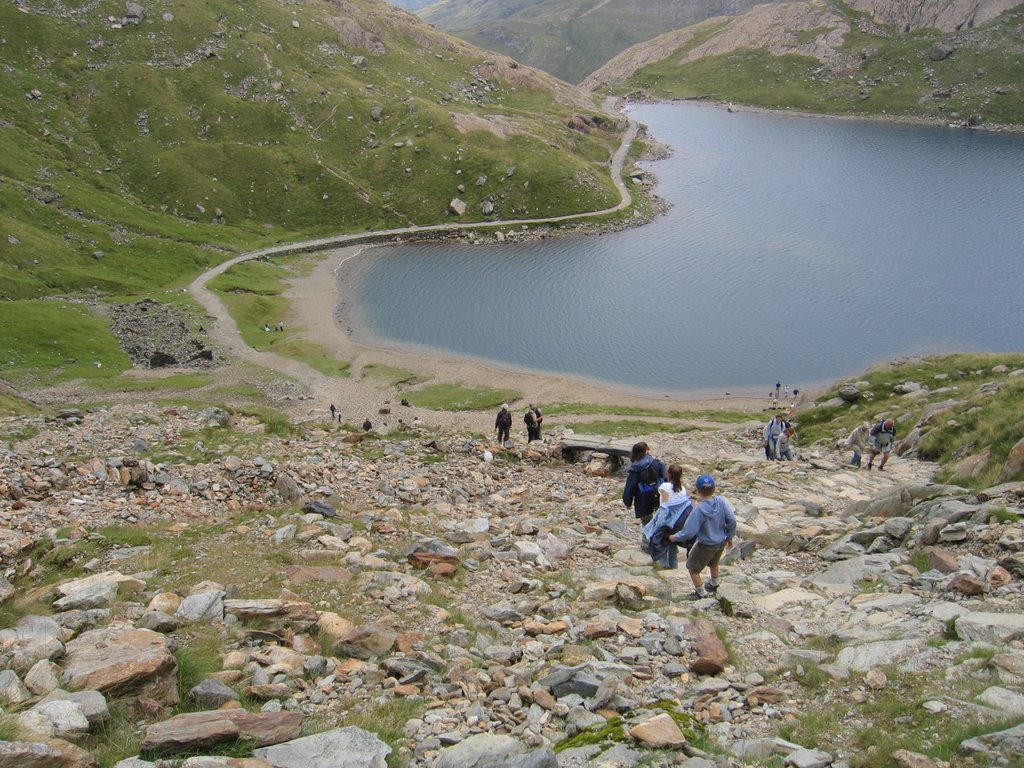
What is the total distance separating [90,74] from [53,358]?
4416 inches

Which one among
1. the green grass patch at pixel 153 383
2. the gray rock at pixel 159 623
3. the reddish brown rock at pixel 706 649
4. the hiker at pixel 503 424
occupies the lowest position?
the green grass patch at pixel 153 383

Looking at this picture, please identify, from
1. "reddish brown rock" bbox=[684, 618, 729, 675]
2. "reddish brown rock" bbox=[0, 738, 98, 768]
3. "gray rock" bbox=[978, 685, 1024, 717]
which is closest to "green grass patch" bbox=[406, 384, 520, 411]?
"reddish brown rock" bbox=[684, 618, 729, 675]

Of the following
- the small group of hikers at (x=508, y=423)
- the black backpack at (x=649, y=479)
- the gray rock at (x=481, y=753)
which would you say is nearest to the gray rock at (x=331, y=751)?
the gray rock at (x=481, y=753)

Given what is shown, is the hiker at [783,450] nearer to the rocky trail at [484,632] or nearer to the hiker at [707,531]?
the rocky trail at [484,632]

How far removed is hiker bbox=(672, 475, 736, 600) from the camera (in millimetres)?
16719

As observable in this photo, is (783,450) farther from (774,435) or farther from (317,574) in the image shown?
(317,574)

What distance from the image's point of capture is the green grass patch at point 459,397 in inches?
2928

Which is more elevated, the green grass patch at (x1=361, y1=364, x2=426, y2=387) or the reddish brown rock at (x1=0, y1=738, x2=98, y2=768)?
the reddish brown rock at (x1=0, y1=738, x2=98, y2=768)

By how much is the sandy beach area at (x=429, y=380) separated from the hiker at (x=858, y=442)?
108 feet

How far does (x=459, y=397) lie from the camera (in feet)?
254

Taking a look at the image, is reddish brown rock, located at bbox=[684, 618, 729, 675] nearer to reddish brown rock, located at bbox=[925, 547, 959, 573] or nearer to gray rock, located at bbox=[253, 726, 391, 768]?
gray rock, located at bbox=[253, 726, 391, 768]

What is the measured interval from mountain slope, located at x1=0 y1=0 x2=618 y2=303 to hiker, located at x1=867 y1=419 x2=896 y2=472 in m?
110

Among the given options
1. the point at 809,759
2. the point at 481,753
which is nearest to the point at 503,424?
the point at 481,753

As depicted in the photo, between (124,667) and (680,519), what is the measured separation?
44.9 feet
